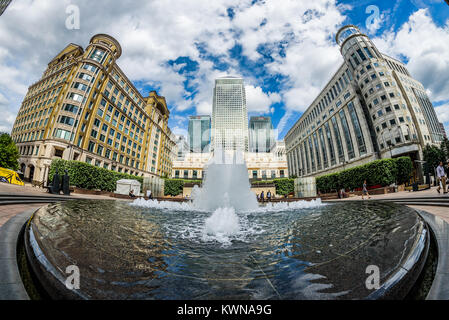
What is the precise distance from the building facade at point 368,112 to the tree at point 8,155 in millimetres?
62685

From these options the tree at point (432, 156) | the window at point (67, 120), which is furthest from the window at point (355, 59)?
the window at point (67, 120)

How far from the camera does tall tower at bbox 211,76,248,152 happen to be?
420ft

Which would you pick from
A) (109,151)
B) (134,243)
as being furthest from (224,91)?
(134,243)

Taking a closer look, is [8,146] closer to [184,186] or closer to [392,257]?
[184,186]

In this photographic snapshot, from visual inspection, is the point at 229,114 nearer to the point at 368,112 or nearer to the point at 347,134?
the point at 347,134

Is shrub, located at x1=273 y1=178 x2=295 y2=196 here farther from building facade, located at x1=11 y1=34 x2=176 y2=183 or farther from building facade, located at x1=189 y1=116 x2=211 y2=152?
building facade, located at x1=189 y1=116 x2=211 y2=152

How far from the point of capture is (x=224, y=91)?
14400 cm

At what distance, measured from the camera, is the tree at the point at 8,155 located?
2936 cm

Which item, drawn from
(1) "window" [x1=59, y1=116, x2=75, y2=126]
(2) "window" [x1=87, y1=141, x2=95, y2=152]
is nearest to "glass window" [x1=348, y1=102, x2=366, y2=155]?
(2) "window" [x1=87, y1=141, x2=95, y2=152]

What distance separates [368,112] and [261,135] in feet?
418

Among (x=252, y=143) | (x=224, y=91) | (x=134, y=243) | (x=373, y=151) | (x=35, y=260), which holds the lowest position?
(x=134, y=243)

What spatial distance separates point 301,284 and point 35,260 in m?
2.54

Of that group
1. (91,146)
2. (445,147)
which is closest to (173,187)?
(91,146)
